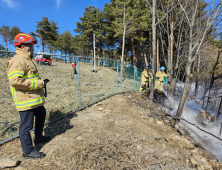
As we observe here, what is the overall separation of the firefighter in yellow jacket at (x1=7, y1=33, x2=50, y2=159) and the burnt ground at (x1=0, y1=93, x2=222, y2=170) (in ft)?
1.04

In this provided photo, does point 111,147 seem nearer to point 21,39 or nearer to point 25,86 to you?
point 25,86

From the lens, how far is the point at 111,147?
2213mm

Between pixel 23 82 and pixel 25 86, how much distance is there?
0.19ft

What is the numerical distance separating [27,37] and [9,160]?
1.75m

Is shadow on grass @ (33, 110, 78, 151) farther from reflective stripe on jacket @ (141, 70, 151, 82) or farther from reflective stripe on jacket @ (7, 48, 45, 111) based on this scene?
reflective stripe on jacket @ (141, 70, 151, 82)

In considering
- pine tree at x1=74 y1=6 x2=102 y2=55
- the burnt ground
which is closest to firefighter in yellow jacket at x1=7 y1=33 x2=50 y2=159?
the burnt ground

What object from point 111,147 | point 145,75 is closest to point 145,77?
point 145,75

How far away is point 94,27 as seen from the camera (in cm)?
1992

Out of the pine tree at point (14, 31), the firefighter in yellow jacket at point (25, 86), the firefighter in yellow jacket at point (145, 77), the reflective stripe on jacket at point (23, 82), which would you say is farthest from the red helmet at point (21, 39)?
the pine tree at point (14, 31)

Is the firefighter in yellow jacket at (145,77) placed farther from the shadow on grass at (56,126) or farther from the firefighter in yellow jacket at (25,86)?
the firefighter in yellow jacket at (25,86)

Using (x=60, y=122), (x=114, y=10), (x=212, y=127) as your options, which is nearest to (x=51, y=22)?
(x=114, y=10)

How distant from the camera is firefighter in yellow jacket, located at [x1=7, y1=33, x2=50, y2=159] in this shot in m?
1.55

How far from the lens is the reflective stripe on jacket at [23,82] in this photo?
5.04 ft

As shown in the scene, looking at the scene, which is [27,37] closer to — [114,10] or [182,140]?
[182,140]
